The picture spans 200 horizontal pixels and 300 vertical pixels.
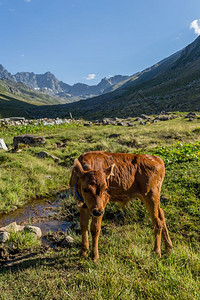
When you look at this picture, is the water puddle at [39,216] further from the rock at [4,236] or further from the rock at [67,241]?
the rock at [4,236]

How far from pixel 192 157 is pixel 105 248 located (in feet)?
21.1

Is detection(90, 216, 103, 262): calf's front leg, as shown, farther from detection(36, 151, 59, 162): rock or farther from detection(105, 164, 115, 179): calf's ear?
detection(36, 151, 59, 162): rock

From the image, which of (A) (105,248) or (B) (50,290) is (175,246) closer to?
(A) (105,248)

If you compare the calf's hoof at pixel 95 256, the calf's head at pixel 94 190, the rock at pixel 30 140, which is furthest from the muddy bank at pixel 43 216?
the rock at pixel 30 140

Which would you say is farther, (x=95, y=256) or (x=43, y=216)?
(x=43, y=216)

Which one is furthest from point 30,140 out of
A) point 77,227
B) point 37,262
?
point 37,262

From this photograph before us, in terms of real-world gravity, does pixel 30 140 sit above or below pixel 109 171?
above

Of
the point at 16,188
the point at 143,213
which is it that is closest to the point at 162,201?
the point at 143,213

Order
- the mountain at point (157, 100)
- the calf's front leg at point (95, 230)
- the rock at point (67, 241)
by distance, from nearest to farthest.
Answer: the calf's front leg at point (95, 230), the rock at point (67, 241), the mountain at point (157, 100)

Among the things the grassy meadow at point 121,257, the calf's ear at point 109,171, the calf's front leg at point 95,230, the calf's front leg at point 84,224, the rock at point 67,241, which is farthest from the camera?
the rock at point 67,241

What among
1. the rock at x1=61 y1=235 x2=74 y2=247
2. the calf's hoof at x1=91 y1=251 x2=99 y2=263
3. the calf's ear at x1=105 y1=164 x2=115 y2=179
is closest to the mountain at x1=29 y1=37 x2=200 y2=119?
the rock at x1=61 y1=235 x2=74 y2=247

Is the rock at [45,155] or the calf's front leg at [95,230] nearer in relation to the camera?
the calf's front leg at [95,230]

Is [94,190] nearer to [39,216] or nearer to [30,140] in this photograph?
[39,216]

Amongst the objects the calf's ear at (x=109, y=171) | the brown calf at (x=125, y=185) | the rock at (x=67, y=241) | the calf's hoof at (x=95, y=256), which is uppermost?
the calf's ear at (x=109, y=171)
